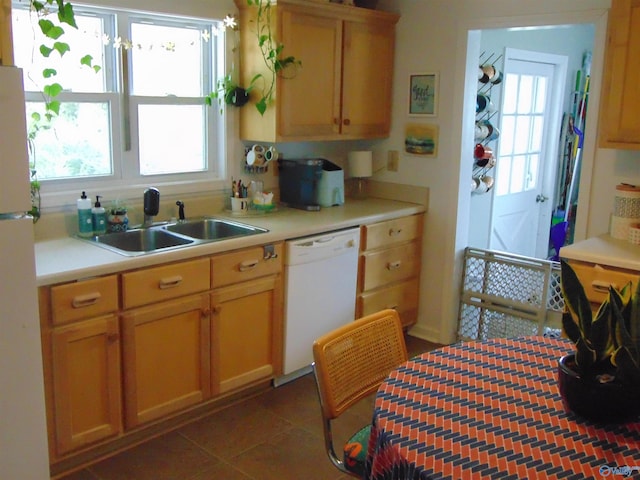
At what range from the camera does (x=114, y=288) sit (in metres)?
2.55

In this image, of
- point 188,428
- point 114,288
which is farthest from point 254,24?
point 188,428

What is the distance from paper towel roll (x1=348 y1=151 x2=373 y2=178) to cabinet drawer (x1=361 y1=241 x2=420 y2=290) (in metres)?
0.55

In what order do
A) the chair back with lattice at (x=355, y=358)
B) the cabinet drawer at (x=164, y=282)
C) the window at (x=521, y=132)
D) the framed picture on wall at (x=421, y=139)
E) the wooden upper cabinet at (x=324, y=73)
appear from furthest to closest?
the window at (x=521, y=132) < the framed picture on wall at (x=421, y=139) < the wooden upper cabinet at (x=324, y=73) < the cabinet drawer at (x=164, y=282) < the chair back with lattice at (x=355, y=358)

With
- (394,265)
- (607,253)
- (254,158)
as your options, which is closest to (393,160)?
(394,265)

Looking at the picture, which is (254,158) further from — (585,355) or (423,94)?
(585,355)

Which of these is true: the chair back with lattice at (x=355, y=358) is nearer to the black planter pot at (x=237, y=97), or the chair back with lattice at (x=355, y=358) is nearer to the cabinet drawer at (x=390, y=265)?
the cabinet drawer at (x=390, y=265)

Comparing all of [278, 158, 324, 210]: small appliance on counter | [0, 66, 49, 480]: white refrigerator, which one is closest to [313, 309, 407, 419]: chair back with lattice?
[0, 66, 49, 480]: white refrigerator

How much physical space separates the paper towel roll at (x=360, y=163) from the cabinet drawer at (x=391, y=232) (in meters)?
0.44

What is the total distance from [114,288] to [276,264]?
2.83 feet

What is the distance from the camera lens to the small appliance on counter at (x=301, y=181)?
377 centimetres

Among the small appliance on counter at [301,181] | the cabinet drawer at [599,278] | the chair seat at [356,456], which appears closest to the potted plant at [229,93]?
the small appliance on counter at [301,181]

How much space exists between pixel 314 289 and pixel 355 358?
1394 millimetres

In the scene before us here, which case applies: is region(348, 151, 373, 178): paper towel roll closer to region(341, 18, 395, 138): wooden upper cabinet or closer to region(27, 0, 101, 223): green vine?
region(341, 18, 395, 138): wooden upper cabinet

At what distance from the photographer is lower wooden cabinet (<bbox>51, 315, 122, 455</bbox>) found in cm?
245
